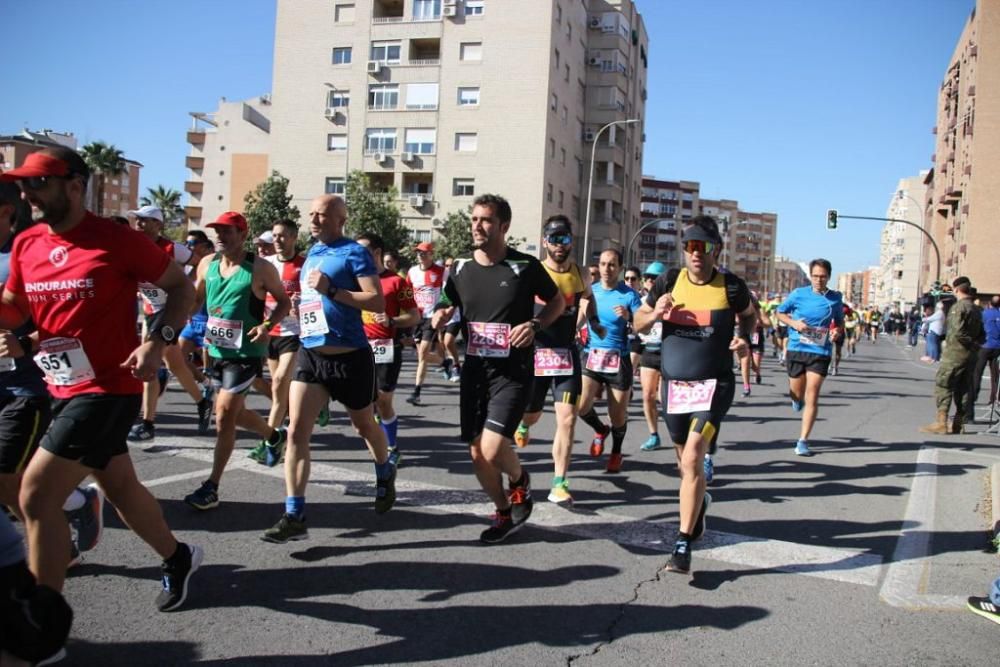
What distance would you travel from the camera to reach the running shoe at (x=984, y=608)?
4164 millimetres

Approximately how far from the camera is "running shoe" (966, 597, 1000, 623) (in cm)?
416

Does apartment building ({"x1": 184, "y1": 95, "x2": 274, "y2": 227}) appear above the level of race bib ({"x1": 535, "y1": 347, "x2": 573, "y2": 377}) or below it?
above

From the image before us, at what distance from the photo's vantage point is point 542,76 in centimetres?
5012

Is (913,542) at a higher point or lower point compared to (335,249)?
lower

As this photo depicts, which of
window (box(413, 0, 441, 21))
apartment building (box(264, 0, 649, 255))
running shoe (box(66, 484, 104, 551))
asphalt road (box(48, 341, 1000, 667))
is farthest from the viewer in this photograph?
window (box(413, 0, 441, 21))

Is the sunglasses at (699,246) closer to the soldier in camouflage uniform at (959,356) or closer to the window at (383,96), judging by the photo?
the soldier in camouflage uniform at (959,356)

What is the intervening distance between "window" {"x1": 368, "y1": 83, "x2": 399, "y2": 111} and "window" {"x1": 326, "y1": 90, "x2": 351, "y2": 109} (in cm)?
159

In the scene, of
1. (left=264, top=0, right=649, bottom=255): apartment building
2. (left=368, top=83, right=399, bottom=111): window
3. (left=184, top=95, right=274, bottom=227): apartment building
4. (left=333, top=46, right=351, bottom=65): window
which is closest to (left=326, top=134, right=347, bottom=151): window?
(left=264, top=0, right=649, bottom=255): apartment building

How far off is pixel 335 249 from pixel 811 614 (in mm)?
3539

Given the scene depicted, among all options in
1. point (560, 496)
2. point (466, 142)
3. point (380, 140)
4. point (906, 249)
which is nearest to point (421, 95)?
point (380, 140)

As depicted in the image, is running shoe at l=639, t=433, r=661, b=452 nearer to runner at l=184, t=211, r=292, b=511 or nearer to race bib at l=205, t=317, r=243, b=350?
runner at l=184, t=211, r=292, b=511

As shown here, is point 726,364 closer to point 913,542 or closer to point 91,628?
point 913,542

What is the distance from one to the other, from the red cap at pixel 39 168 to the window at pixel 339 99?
5270 centimetres

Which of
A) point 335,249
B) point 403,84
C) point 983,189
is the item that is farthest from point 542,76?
point 335,249
